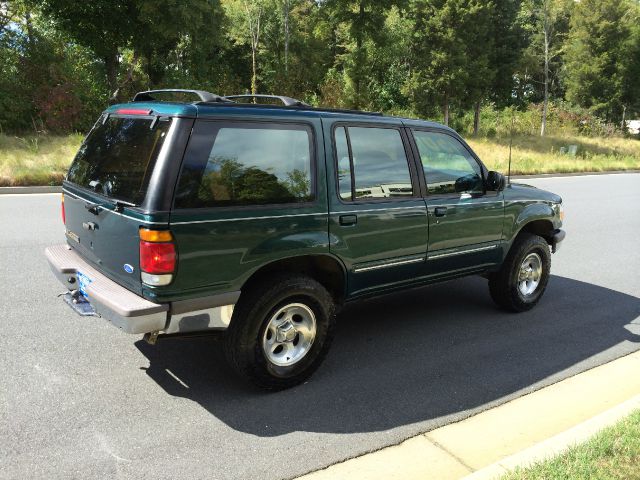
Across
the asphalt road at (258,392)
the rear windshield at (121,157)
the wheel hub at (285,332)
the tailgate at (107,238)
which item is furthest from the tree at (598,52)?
the tailgate at (107,238)

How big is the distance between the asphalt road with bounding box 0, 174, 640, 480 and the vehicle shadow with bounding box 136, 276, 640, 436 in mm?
14

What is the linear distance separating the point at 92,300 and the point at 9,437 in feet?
2.95

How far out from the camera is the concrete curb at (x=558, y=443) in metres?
2.86

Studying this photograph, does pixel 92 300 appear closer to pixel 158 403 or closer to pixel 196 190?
pixel 158 403

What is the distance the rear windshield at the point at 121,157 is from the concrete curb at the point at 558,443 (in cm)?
249

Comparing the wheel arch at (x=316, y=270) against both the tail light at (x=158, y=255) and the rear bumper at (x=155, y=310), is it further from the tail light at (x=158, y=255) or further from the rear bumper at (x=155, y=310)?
the tail light at (x=158, y=255)

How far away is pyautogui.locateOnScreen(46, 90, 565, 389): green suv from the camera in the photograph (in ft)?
10.7

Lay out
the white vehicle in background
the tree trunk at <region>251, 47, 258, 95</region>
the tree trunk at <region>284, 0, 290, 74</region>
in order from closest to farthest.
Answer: the tree trunk at <region>251, 47, 258, 95</region> < the tree trunk at <region>284, 0, 290, 74</region> < the white vehicle in background

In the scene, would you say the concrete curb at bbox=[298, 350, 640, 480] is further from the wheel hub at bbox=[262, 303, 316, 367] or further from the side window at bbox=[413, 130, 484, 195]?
the side window at bbox=[413, 130, 484, 195]

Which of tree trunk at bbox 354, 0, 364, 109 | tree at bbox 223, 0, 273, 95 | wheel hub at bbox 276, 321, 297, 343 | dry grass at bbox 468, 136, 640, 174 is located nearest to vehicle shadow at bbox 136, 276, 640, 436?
wheel hub at bbox 276, 321, 297, 343

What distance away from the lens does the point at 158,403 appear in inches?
142

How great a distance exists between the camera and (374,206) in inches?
163

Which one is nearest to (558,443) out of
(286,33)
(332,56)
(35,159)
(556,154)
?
(35,159)

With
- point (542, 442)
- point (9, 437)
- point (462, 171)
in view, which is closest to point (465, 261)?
point (462, 171)
